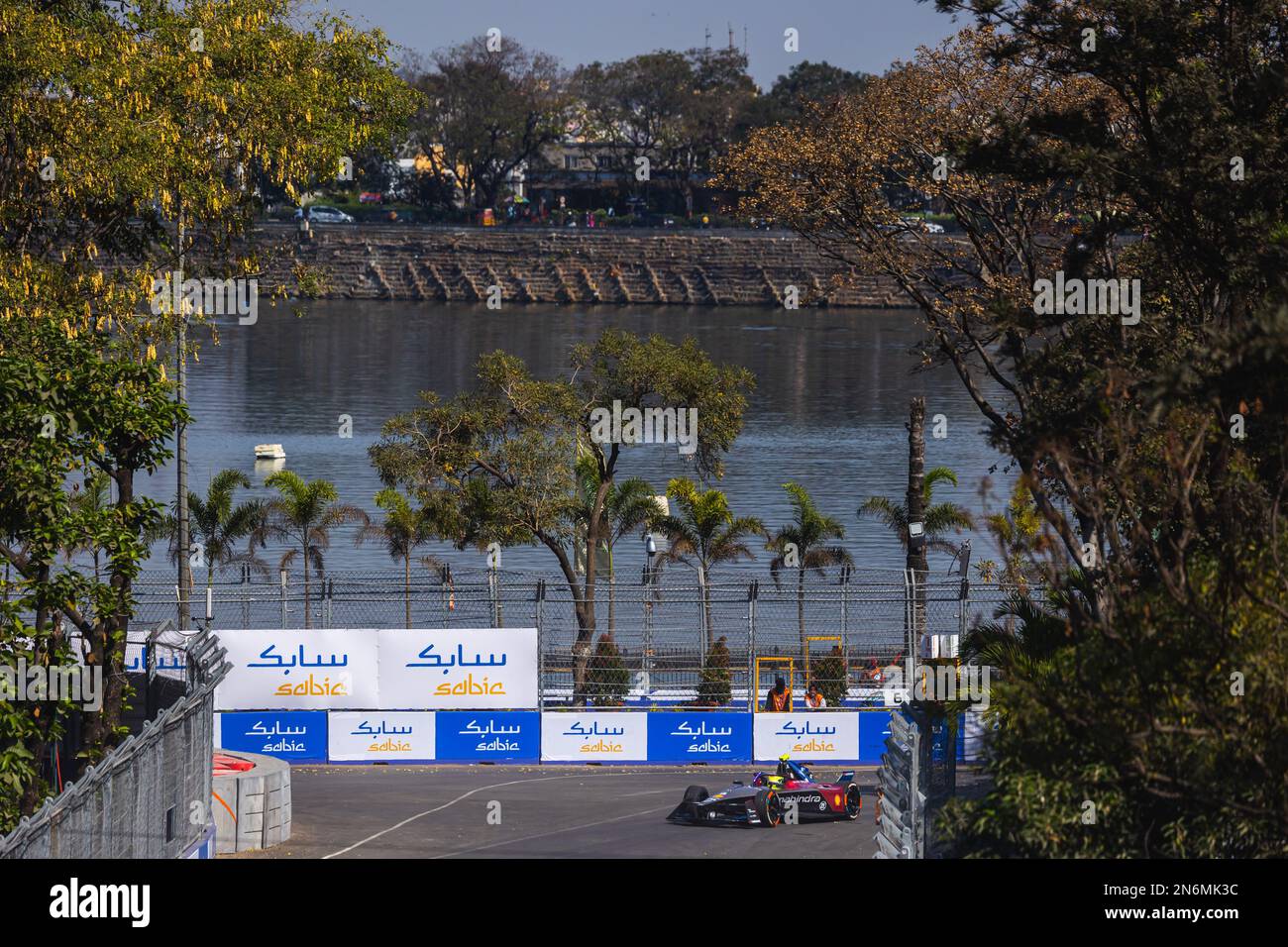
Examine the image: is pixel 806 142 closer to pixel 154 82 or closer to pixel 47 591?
pixel 154 82

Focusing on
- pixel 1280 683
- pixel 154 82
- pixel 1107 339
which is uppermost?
pixel 154 82

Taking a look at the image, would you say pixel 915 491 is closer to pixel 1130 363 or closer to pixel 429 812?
pixel 429 812

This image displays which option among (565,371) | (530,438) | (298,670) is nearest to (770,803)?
(298,670)

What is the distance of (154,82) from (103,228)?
9.63 ft

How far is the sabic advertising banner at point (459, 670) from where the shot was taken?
98.6ft

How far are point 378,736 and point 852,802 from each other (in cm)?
946

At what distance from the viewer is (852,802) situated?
25.8 m

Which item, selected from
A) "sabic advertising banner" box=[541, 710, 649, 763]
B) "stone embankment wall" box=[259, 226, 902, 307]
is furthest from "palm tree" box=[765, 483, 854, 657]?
"stone embankment wall" box=[259, 226, 902, 307]

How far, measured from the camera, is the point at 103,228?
30.8 meters

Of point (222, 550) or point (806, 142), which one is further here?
point (222, 550)

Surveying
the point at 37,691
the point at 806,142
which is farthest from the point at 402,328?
the point at 37,691

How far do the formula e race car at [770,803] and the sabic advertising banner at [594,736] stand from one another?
4834 millimetres
